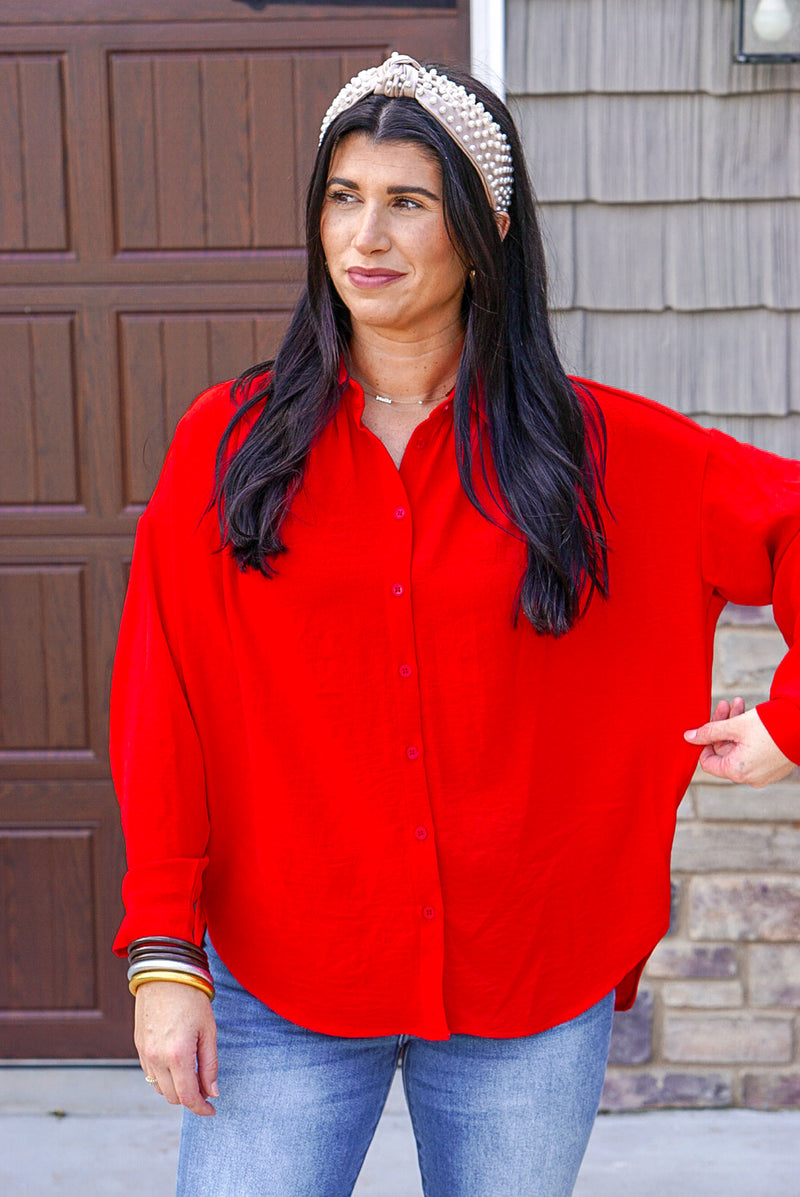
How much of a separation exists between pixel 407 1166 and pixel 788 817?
118cm

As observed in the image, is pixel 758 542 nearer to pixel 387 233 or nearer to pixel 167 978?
pixel 387 233

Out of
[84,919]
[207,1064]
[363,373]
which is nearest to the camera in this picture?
[207,1064]

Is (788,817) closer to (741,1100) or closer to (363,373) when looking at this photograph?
(741,1100)

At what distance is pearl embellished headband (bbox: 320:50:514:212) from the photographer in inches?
52.4

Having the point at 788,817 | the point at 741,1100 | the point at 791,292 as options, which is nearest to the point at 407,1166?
the point at 741,1100

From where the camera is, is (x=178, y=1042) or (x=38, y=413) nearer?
(x=178, y=1042)

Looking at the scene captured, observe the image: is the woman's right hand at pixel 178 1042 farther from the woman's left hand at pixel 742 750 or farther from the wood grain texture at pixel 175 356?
the wood grain texture at pixel 175 356

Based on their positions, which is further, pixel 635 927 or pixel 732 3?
pixel 732 3

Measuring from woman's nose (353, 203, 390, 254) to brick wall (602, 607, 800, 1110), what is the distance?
1.67 metres

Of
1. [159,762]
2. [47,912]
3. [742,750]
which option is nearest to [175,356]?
[47,912]

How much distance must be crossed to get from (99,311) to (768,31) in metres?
1.63

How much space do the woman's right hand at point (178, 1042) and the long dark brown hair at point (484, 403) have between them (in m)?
0.47

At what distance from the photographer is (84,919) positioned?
3.03 meters

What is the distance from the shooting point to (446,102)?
52.4 inches
